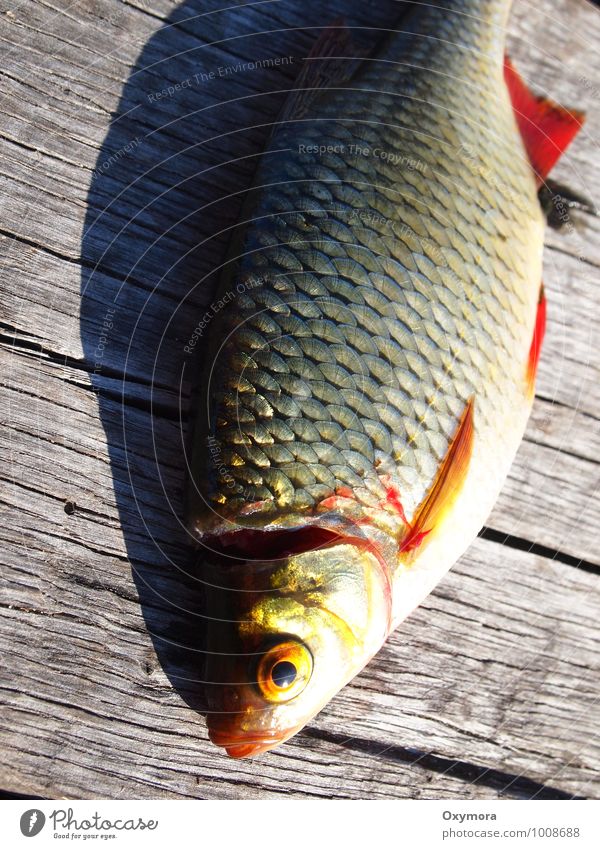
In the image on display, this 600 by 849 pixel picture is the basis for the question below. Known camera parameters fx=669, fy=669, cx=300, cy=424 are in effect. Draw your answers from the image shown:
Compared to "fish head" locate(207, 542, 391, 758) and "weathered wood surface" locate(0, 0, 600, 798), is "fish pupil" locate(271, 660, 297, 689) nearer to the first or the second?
"fish head" locate(207, 542, 391, 758)

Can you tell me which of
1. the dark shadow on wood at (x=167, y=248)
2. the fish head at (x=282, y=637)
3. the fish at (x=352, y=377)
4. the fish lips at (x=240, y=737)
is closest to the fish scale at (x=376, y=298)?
the fish at (x=352, y=377)

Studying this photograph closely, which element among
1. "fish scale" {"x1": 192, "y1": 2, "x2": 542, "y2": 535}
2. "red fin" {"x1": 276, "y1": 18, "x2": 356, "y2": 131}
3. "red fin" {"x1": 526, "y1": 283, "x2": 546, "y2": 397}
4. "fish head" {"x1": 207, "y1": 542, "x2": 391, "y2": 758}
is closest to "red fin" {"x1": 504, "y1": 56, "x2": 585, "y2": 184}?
"fish scale" {"x1": 192, "y1": 2, "x2": 542, "y2": 535}

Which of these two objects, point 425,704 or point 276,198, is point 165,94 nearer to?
point 276,198

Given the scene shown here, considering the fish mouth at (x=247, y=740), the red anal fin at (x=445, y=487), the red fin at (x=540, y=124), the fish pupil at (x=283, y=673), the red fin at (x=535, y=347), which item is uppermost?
the red fin at (x=540, y=124)

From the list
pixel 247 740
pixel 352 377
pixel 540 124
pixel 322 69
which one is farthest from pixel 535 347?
pixel 247 740

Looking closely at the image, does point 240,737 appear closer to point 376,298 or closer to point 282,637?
point 282,637

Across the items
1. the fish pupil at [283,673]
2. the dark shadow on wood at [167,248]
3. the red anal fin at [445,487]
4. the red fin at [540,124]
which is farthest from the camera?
the red fin at [540,124]

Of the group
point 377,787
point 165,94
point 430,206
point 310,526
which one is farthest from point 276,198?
point 377,787

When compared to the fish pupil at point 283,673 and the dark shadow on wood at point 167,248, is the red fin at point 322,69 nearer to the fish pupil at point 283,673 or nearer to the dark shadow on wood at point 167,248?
the dark shadow on wood at point 167,248
